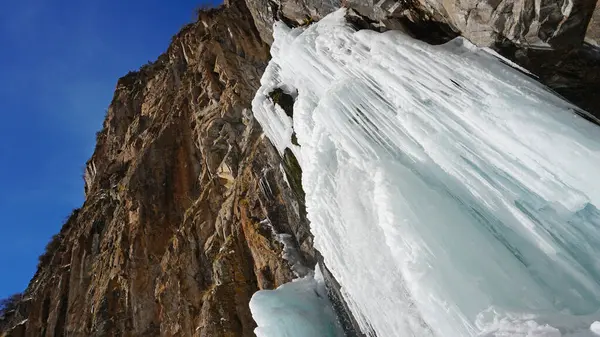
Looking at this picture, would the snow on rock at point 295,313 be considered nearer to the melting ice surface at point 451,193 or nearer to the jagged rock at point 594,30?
the melting ice surface at point 451,193

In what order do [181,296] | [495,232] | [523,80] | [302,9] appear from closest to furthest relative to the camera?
[495,232], [523,80], [302,9], [181,296]

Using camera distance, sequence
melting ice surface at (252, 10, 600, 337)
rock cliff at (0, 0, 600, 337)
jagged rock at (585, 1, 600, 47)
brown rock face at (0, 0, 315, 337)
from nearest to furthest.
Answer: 1. melting ice surface at (252, 10, 600, 337)
2. jagged rock at (585, 1, 600, 47)
3. rock cliff at (0, 0, 600, 337)
4. brown rock face at (0, 0, 315, 337)

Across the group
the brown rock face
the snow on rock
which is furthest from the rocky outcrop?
the snow on rock

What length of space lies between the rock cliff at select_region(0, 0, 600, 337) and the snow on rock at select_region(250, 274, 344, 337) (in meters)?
0.55

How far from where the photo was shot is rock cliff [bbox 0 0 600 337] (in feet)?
14.5

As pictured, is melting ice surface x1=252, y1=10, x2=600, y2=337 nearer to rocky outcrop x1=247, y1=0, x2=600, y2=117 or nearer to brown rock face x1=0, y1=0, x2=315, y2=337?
rocky outcrop x1=247, y1=0, x2=600, y2=117

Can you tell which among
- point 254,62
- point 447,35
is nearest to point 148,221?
point 254,62

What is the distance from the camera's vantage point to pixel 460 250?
3.27 meters

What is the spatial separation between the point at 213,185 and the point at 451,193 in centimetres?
780

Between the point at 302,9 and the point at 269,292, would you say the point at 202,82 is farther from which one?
the point at 269,292

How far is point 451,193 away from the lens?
381cm

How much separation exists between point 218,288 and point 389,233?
5.16 m

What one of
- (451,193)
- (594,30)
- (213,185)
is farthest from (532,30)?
(213,185)

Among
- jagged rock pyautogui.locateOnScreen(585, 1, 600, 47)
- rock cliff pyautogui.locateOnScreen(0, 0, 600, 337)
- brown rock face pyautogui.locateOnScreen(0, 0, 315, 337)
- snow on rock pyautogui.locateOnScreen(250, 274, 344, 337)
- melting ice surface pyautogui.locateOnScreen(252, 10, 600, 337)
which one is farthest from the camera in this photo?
brown rock face pyautogui.locateOnScreen(0, 0, 315, 337)
